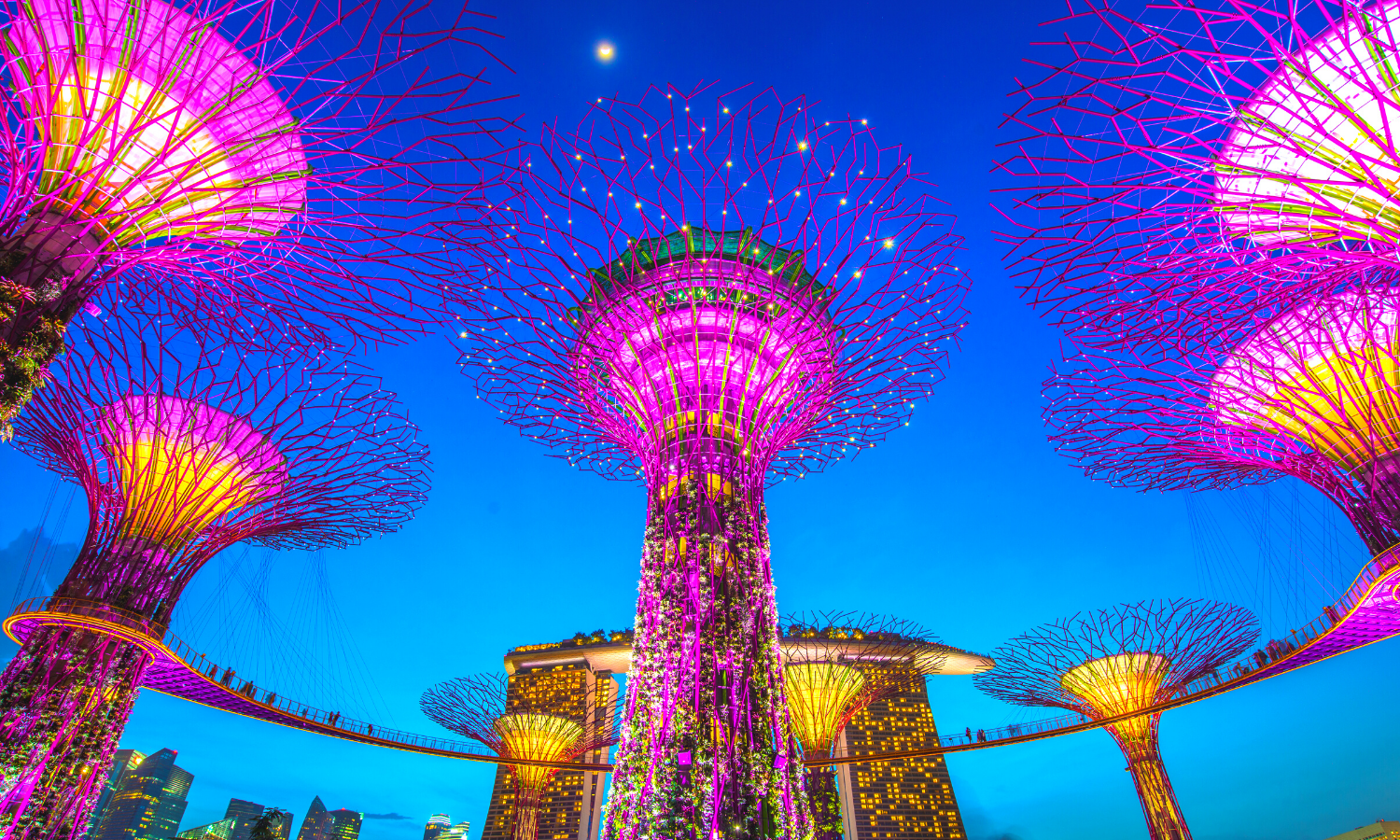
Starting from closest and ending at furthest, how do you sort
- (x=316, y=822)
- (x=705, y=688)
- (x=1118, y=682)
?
1. (x=705, y=688)
2. (x=1118, y=682)
3. (x=316, y=822)

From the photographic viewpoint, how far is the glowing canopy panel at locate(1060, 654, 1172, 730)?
971 inches

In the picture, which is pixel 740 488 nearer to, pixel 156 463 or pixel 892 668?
pixel 156 463

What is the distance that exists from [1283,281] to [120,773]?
140051 millimetres

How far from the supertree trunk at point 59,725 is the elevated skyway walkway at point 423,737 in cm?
49

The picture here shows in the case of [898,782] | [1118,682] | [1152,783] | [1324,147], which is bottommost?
[1152,783]

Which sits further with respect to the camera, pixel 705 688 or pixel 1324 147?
pixel 705 688

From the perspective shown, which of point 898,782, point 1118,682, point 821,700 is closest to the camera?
point 821,700

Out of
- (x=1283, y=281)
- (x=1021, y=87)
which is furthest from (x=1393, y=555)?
(x=1021, y=87)

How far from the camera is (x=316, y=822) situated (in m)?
141

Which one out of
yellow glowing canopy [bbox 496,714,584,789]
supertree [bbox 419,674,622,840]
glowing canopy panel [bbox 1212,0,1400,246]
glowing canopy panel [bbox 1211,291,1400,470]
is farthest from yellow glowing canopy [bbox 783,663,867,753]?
glowing canopy panel [bbox 1212,0,1400,246]

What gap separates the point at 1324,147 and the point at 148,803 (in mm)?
160113

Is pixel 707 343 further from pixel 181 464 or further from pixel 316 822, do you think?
pixel 316 822

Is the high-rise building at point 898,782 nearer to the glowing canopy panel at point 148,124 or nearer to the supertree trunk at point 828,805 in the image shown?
the supertree trunk at point 828,805

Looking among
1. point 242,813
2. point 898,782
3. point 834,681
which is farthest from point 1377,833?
point 242,813
